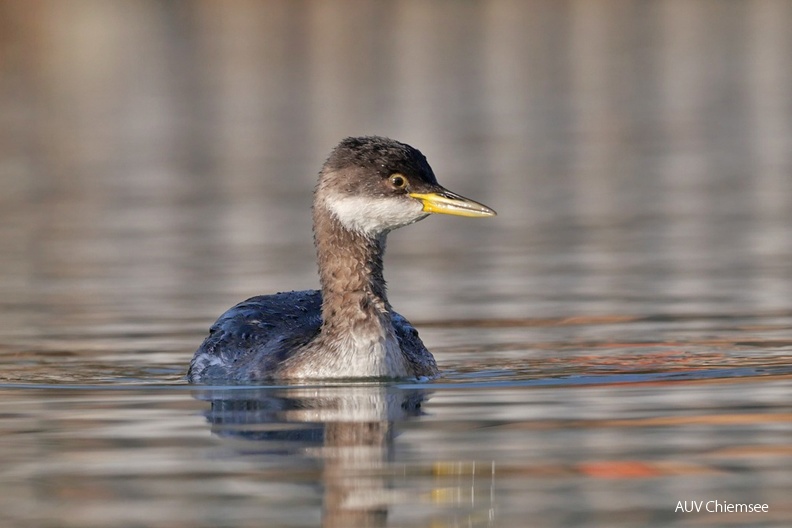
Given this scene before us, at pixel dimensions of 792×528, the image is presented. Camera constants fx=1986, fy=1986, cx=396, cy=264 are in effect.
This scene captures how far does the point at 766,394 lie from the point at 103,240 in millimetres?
10397

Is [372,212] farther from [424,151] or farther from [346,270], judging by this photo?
[424,151]

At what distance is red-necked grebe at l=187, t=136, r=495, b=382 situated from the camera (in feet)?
38.6

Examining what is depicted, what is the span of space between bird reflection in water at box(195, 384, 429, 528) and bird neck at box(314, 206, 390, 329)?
0.73 metres

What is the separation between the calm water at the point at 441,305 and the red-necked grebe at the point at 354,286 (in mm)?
312

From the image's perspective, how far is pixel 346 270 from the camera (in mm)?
12148

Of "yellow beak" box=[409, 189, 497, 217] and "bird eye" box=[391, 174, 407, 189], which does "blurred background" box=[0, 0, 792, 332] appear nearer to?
Result: "yellow beak" box=[409, 189, 497, 217]

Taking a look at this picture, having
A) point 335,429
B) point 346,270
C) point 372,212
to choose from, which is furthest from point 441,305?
point 335,429

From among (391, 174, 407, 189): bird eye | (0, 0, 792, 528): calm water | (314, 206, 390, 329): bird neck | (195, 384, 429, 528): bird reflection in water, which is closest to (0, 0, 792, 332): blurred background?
(0, 0, 792, 528): calm water

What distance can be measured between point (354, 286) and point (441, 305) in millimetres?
3249

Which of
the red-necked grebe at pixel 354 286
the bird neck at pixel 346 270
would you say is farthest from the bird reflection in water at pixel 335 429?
the bird neck at pixel 346 270

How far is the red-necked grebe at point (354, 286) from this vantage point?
463 inches

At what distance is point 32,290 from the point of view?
16.4 m

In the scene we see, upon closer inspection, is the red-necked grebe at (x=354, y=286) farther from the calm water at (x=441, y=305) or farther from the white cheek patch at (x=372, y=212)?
the calm water at (x=441, y=305)

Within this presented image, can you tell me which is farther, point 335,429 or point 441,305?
point 441,305
